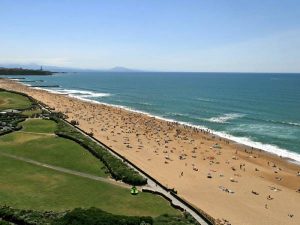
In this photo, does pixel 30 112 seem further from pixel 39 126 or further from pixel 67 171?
pixel 67 171

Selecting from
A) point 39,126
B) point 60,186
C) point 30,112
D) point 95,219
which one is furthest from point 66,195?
point 30,112

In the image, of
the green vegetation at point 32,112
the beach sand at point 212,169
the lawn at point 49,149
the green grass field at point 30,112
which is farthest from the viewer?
the green grass field at point 30,112

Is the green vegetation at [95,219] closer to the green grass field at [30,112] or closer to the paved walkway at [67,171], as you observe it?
the paved walkway at [67,171]

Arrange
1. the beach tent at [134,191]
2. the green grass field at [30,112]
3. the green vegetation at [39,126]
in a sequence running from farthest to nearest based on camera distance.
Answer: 1. the green grass field at [30,112]
2. the green vegetation at [39,126]
3. the beach tent at [134,191]

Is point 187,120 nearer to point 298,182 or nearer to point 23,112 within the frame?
point 23,112

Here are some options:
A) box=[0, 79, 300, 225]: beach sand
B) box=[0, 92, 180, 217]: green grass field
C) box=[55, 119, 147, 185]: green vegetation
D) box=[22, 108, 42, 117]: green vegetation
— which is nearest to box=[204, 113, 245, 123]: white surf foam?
box=[0, 79, 300, 225]: beach sand

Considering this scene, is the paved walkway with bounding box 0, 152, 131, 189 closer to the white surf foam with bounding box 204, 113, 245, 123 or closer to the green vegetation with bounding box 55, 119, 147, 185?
the green vegetation with bounding box 55, 119, 147, 185

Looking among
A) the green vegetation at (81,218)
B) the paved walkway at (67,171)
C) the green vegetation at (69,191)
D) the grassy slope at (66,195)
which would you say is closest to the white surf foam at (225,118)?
the green vegetation at (69,191)
